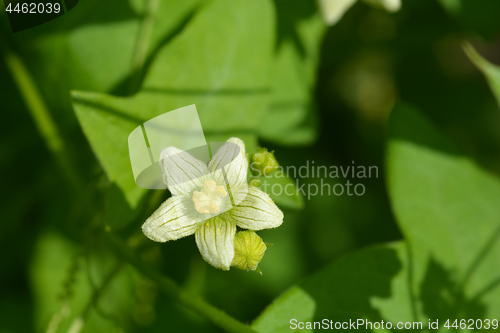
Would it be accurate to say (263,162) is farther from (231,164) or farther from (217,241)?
(217,241)

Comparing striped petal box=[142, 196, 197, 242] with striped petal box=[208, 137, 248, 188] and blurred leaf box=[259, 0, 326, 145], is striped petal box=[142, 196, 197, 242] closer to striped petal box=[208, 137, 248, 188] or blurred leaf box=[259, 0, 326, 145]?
striped petal box=[208, 137, 248, 188]

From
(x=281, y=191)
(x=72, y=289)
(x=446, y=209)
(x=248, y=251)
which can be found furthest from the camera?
(x=72, y=289)

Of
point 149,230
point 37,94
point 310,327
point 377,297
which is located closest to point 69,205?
point 37,94

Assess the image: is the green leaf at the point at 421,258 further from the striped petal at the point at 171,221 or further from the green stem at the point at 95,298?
the green stem at the point at 95,298

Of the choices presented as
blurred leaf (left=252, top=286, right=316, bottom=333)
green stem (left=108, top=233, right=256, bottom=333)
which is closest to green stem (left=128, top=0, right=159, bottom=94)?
green stem (left=108, top=233, right=256, bottom=333)

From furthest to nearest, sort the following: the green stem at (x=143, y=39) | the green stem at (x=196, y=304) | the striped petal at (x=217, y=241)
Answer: the green stem at (x=143, y=39), the green stem at (x=196, y=304), the striped petal at (x=217, y=241)

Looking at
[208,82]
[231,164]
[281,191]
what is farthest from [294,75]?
[231,164]

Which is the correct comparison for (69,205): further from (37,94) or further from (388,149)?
(388,149)

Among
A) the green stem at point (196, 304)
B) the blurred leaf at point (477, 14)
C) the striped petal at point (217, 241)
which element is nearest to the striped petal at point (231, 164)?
the striped petal at point (217, 241)
